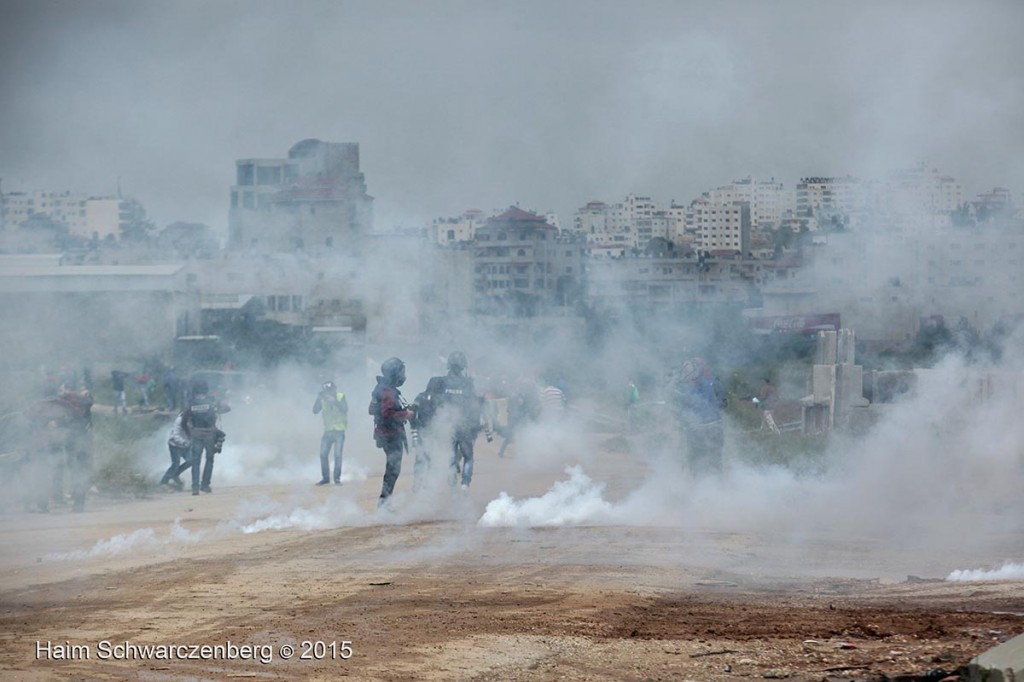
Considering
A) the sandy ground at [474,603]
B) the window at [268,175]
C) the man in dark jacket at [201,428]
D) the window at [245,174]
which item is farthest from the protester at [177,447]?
the window at [268,175]

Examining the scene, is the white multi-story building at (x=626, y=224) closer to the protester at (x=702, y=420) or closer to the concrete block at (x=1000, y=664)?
the protester at (x=702, y=420)

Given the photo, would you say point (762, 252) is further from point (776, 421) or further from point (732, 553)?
point (732, 553)

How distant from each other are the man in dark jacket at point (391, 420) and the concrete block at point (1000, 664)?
9.51 meters

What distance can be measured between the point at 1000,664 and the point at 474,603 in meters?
4.29

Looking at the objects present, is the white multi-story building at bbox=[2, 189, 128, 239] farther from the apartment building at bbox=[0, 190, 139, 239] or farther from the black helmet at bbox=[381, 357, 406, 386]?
the black helmet at bbox=[381, 357, 406, 386]

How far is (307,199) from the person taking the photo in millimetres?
34438

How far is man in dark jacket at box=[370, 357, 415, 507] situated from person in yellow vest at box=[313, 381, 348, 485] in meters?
4.44

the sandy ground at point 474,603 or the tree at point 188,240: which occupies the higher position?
the tree at point 188,240

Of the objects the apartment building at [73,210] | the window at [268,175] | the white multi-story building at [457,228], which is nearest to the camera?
the apartment building at [73,210]

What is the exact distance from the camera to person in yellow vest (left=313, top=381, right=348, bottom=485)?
2108 cm

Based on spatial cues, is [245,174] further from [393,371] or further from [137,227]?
[393,371]

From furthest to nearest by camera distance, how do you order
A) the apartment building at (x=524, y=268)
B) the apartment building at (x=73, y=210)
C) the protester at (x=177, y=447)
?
the apartment building at (x=524, y=268) < the apartment building at (x=73, y=210) < the protester at (x=177, y=447)

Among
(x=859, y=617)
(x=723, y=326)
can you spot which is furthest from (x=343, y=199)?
(x=859, y=617)

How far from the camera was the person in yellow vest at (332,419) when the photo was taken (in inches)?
830
